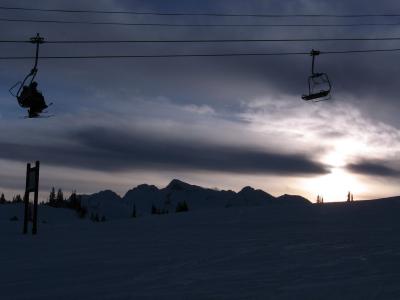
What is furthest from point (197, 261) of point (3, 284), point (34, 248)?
point (34, 248)

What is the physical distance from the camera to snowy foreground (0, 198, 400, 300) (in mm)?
10070

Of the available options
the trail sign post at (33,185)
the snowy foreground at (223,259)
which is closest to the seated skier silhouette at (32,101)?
the snowy foreground at (223,259)

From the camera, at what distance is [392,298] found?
8539 millimetres

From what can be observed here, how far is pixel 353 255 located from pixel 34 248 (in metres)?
9.55

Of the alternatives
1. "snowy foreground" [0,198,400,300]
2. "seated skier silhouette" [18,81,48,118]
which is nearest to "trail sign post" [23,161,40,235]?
"snowy foreground" [0,198,400,300]

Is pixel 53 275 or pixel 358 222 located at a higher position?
pixel 358 222

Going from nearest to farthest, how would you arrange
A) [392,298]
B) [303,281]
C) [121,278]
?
1. [392,298]
2. [303,281]
3. [121,278]

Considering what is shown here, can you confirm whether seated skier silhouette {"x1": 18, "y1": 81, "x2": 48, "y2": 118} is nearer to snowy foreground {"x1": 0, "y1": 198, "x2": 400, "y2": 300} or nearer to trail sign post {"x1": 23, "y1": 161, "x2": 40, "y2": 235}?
snowy foreground {"x1": 0, "y1": 198, "x2": 400, "y2": 300}

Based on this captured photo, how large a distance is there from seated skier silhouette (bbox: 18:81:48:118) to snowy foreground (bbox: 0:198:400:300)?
150 inches

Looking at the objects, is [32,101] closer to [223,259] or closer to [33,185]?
[33,185]

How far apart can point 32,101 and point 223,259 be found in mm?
7753

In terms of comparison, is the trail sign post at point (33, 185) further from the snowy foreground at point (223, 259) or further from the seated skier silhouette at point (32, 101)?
the seated skier silhouette at point (32, 101)

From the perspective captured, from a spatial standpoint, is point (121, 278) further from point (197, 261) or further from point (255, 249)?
point (255, 249)

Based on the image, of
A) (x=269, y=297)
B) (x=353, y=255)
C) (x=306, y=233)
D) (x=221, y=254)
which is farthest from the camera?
(x=306, y=233)
